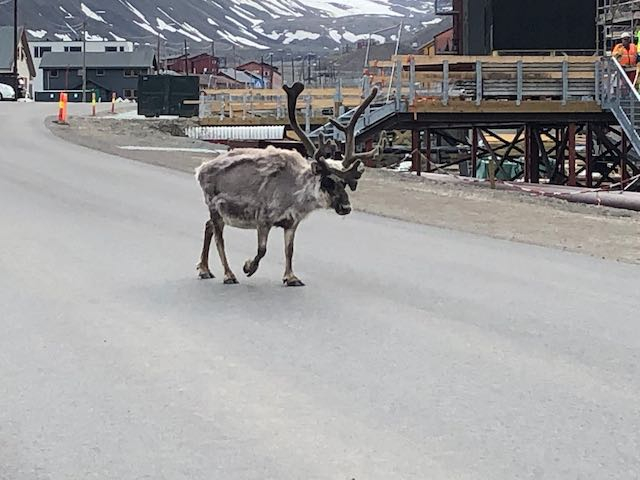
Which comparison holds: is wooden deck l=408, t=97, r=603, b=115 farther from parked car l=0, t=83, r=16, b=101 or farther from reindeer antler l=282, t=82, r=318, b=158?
parked car l=0, t=83, r=16, b=101

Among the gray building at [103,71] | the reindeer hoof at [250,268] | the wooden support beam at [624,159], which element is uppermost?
the gray building at [103,71]

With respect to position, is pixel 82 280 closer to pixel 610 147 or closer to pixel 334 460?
pixel 334 460

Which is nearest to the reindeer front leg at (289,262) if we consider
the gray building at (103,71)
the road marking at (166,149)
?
the road marking at (166,149)

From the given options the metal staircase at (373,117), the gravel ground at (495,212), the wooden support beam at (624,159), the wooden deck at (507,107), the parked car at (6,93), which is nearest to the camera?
the gravel ground at (495,212)

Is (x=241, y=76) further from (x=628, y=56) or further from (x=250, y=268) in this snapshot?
(x=250, y=268)

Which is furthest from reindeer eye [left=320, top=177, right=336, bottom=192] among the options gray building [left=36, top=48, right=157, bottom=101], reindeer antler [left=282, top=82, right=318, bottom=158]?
gray building [left=36, top=48, right=157, bottom=101]

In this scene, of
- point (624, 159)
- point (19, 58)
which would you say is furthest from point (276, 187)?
point (19, 58)

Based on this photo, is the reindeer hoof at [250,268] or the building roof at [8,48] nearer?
the reindeer hoof at [250,268]

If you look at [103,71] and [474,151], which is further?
[103,71]

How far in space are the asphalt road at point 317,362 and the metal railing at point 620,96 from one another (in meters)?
13.9

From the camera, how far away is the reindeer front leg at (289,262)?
10070 millimetres

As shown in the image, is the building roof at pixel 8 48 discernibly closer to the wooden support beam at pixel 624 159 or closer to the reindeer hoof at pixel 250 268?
the wooden support beam at pixel 624 159

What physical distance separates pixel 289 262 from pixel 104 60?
124 meters

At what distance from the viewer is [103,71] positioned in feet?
424
